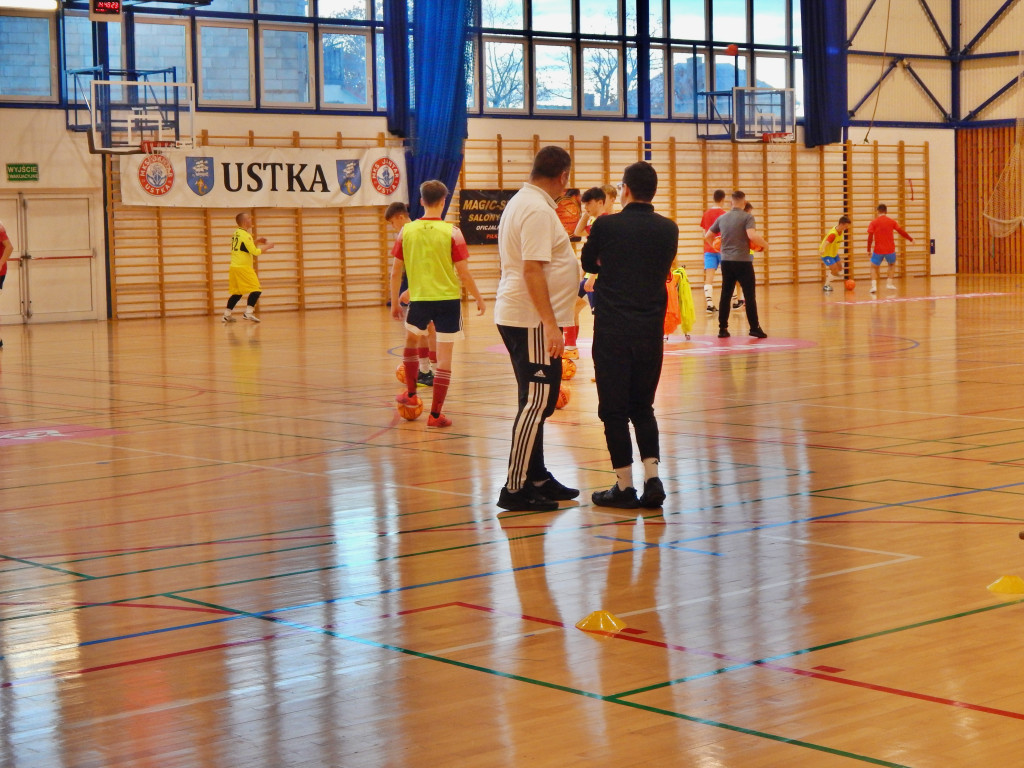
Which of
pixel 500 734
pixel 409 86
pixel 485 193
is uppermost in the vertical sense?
pixel 409 86

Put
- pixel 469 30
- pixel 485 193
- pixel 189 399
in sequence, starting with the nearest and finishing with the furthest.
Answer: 1. pixel 189 399
2. pixel 469 30
3. pixel 485 193

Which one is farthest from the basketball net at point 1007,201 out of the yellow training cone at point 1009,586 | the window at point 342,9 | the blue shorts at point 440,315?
the yellow training cone at point 1009,586

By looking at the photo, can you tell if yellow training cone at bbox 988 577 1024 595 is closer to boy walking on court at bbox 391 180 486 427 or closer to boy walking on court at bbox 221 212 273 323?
boy walking on court at bbox 391 180 486 427

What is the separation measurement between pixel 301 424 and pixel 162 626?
5.08m

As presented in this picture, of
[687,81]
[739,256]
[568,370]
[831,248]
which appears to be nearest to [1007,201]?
[831,248]

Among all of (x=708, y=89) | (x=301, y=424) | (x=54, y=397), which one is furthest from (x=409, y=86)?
(x=301, y=424)

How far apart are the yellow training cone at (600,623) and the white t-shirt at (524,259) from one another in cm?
214

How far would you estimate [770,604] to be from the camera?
14.4ft

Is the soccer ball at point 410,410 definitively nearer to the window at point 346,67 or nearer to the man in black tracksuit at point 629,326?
the man in black tracksuit at point 629,326

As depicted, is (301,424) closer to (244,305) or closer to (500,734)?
(500,734)

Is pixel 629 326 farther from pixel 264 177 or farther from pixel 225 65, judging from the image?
pixel 225 65

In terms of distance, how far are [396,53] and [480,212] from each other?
354cm

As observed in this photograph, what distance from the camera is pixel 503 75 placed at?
27.2 metres

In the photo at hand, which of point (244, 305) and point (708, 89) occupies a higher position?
point (708, 89)
